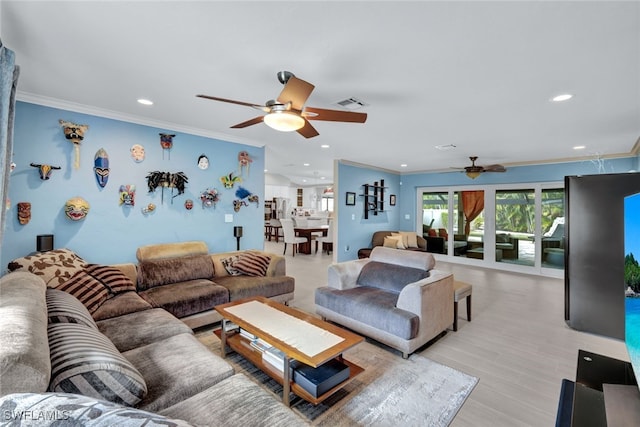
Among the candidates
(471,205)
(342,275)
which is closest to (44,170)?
(342,275)

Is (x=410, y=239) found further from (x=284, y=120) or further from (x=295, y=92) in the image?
(x=295, y=92)

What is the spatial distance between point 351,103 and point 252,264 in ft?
7.71

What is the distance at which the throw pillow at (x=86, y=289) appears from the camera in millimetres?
2418

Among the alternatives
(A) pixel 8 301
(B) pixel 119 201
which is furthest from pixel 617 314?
(B) pixel 119 201

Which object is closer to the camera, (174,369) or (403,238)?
(174,369)

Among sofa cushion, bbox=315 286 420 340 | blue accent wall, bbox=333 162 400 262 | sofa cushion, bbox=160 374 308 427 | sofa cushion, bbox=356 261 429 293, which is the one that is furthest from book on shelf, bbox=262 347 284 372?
blue accent wall, bbox=333 162 400 262

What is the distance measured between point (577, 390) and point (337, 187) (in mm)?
5142

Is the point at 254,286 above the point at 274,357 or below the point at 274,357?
above

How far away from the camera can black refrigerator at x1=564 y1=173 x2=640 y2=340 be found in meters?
1.56

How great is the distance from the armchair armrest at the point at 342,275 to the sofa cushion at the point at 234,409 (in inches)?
73.5

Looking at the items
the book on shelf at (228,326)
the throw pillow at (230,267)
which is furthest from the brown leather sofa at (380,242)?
the book on shelf at (228,326)

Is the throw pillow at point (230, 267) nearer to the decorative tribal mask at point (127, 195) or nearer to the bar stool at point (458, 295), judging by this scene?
the decorative tribal mask at point (127, 195)

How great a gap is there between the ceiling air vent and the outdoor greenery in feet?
7.40

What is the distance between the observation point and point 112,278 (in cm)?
278
